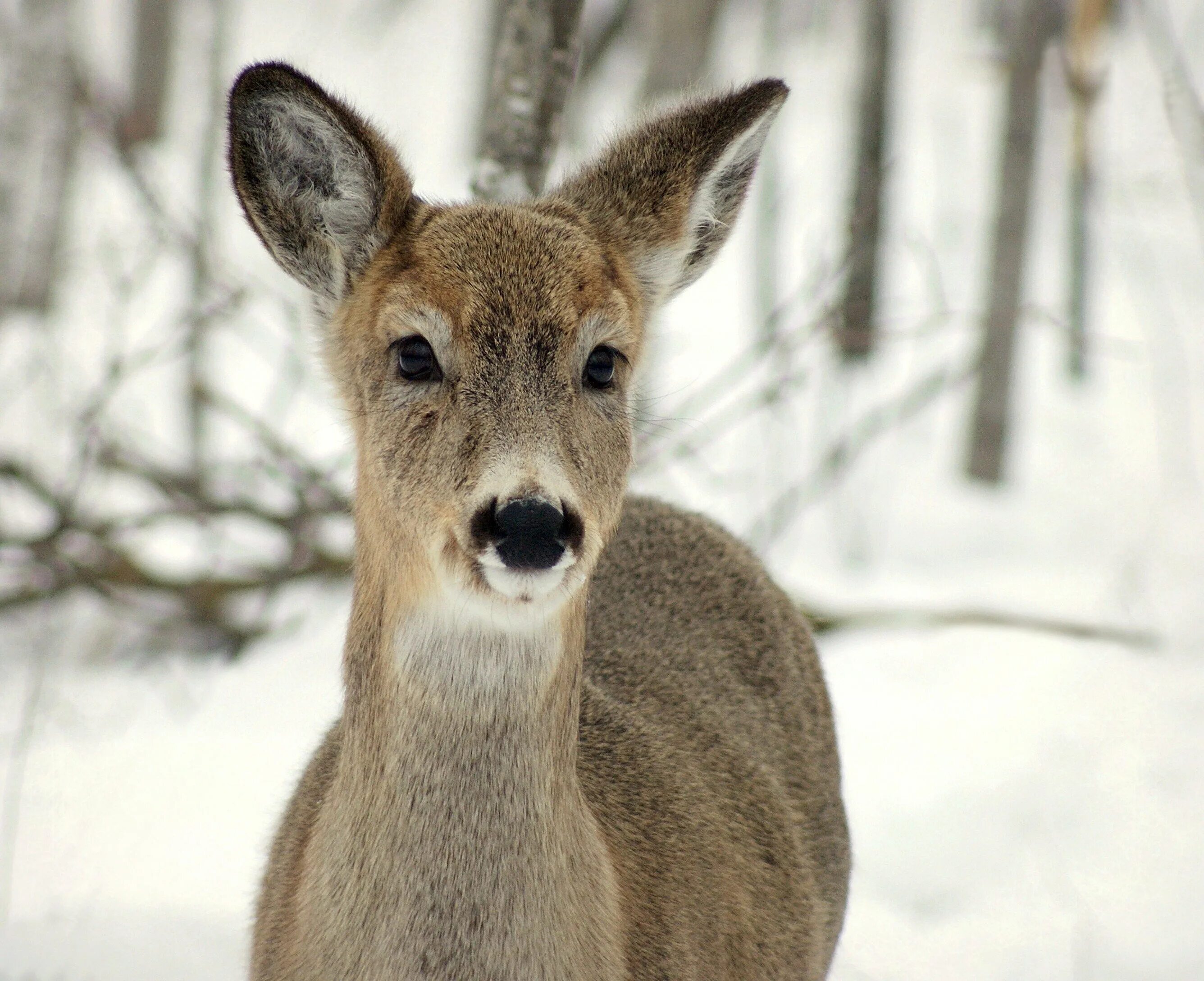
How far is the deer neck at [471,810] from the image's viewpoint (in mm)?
2807

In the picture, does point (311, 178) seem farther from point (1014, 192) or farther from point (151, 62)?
point (151, 62)

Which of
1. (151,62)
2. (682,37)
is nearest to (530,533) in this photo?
(682,37)

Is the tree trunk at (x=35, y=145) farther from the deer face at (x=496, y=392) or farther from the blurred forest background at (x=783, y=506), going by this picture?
the deer face at (x=496, y=392)

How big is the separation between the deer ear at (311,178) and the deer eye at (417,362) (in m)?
0.37

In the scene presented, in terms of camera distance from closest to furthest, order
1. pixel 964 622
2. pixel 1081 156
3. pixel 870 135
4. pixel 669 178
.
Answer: pixel 669 178, pixel 964 622, pixel 1081 156, pixel 870 135

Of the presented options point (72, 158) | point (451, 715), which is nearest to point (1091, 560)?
point (451, 715)

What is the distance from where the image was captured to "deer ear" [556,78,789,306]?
3396 mm

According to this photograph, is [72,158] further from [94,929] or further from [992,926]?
[992,926]

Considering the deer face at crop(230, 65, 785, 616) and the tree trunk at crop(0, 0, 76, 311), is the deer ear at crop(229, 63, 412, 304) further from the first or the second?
the tree trunk at crop(0, 0, 76, 311)

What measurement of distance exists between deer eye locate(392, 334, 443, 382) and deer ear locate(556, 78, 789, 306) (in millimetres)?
641

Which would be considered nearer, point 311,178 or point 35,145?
point 311,178

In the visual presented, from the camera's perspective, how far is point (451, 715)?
112 inches

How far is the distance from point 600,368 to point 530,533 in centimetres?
67

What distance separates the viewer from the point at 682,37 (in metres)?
11.2
